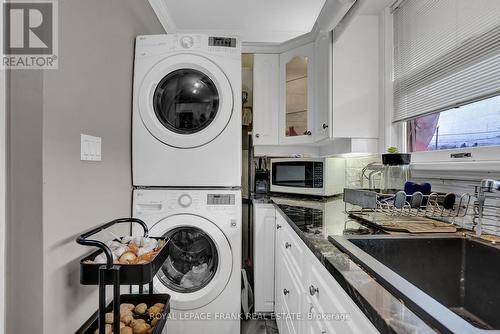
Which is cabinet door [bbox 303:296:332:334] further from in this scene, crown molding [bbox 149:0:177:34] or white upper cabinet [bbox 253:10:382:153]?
crown molding [bbox 149:0:177:34]

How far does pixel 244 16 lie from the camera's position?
88.7 inches

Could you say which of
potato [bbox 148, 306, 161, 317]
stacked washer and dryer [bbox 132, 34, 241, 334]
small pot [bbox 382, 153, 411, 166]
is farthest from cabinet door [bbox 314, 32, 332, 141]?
potato [bbox 148, 306, 161, 317]

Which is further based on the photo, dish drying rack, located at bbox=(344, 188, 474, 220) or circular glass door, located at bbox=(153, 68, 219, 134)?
circular glass door, located at bbox=(153, 68, 219, 134)

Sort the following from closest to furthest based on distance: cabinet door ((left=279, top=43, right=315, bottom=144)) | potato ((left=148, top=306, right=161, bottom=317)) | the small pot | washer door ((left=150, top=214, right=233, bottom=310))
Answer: potato ((left=148, top=306, right=161, bottom=317)), the small pot, washer door ((left=150, top=214, right=233, bottom=310)), cabinet door ((left=279, top=43, right=315, bottom=144))

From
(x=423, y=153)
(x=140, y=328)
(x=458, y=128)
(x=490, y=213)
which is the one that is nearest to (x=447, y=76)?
(x=458, y=128)

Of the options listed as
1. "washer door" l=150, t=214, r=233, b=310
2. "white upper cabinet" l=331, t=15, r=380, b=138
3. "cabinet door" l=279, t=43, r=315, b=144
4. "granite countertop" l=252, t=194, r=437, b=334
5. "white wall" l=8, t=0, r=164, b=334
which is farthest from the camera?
"cabinet door" l=279, t=43, r=315, b=144

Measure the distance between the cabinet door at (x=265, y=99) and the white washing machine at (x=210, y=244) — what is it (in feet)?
2.65

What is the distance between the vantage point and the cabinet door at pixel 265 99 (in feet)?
7.66

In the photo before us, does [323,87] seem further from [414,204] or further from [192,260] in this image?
[192,260]

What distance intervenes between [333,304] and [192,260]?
1.18 metres

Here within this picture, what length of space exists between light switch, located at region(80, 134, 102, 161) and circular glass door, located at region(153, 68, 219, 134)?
509 millimetres

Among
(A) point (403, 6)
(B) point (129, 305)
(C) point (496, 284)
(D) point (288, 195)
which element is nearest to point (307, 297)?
(C) point (496, 284)

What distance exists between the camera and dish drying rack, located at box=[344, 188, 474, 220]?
1149 millimetres

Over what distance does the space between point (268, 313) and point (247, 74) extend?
2.13 meters
